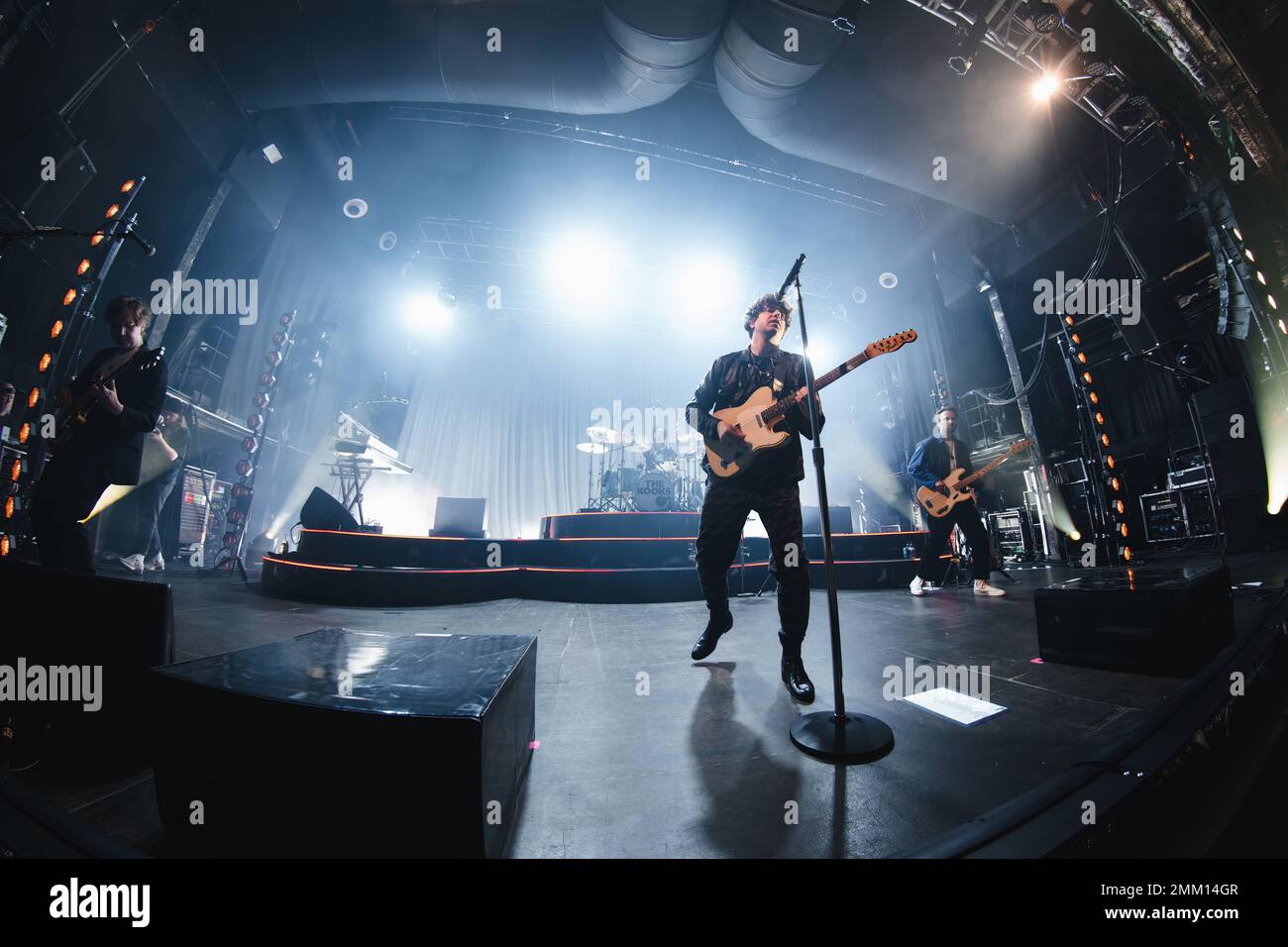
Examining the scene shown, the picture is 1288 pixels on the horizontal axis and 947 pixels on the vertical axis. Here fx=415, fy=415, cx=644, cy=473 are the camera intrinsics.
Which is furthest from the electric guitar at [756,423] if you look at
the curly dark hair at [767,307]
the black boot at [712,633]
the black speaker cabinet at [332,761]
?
the black speaker cabinet at [332,761]

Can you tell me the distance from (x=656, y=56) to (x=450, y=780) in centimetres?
713

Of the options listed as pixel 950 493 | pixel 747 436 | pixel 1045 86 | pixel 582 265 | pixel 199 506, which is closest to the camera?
pixel 747 436

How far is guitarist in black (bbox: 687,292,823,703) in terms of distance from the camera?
2045 millimetres

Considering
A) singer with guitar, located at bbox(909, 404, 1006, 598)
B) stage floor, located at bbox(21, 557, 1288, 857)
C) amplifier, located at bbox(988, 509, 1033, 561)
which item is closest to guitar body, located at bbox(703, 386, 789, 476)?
stage floor, located at bbox(21, 557, 1288, 857)

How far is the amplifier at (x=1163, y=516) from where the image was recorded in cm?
590

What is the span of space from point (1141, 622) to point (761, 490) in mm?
1837

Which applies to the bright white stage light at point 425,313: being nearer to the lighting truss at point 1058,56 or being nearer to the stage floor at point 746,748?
the stage floor at point 746,748

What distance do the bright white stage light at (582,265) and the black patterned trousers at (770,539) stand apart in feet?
31.2

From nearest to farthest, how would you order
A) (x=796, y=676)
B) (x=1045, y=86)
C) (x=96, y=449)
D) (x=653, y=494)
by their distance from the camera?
1. (x=796, y=676)
2. (x=96, y=449)
3. (x=1045, y=86)
4. (x=653, y=494)

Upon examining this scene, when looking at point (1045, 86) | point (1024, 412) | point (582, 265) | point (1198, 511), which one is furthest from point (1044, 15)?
point (582, 265)

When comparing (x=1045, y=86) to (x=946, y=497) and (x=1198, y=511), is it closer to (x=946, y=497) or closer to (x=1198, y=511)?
(x=946, y=497)

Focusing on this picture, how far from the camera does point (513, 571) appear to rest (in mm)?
4949

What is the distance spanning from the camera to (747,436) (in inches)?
91.1
